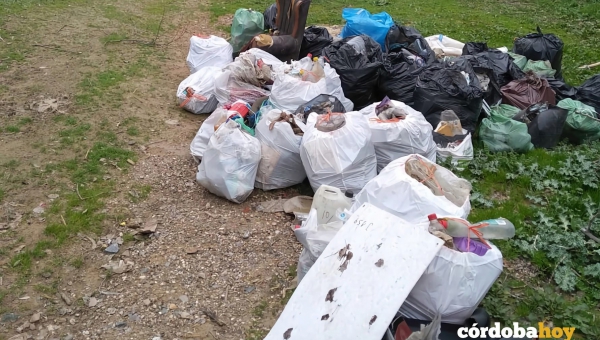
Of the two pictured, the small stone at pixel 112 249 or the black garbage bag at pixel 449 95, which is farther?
the black garbage bag at pixel 449 95

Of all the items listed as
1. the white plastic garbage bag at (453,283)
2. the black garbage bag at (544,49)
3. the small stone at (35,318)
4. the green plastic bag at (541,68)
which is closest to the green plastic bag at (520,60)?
the green plastic bag at (541,68)

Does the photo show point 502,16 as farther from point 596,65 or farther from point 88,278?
point 88,278

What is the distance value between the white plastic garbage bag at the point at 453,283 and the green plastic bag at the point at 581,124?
293 cm

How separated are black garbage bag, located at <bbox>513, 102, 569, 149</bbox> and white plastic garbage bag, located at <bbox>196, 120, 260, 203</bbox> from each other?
261cm

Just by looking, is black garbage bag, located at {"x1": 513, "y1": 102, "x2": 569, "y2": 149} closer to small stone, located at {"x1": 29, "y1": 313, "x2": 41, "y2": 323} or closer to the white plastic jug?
the white plastic jug

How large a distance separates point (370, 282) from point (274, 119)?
6.83ft

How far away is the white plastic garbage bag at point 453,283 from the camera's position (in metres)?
2.42

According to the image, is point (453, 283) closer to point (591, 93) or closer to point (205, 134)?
point (205, 134)

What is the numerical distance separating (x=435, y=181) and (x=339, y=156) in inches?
32.3

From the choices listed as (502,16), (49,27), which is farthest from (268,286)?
(502,16)

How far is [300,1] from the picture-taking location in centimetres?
574

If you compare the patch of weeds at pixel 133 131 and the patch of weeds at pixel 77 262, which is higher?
the patch of weeds at pixel 77 262
